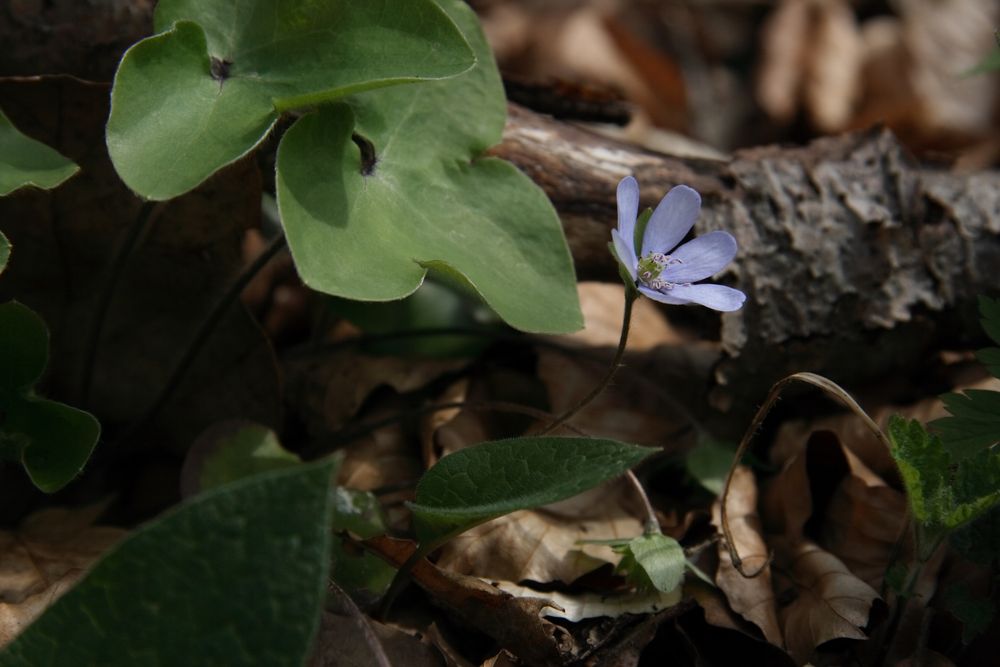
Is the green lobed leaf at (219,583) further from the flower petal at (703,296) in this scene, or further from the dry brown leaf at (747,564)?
the dry brown leaf at (747,564)

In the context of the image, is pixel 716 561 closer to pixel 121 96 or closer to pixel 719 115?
pixel 121 96

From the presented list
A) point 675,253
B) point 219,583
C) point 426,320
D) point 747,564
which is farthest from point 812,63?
point 219,583

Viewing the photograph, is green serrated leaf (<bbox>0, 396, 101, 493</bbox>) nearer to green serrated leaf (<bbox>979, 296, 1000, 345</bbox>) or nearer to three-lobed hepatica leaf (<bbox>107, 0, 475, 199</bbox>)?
three-lobed hepatica leaf (<bbox>107, 0, 475, 199</bbox>)

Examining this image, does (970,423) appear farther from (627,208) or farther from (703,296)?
(627,208)

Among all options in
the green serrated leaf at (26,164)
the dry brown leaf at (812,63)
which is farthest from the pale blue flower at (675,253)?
the dry brown leaf at (812,63)

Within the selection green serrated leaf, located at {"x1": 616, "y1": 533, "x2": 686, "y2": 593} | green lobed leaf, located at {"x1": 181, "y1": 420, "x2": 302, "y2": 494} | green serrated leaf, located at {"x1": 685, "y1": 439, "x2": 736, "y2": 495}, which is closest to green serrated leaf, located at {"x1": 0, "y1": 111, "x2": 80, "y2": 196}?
green lobed leaf, located at {"x1": 181, "y1": 420, "x2": 302, "y2": 494}
